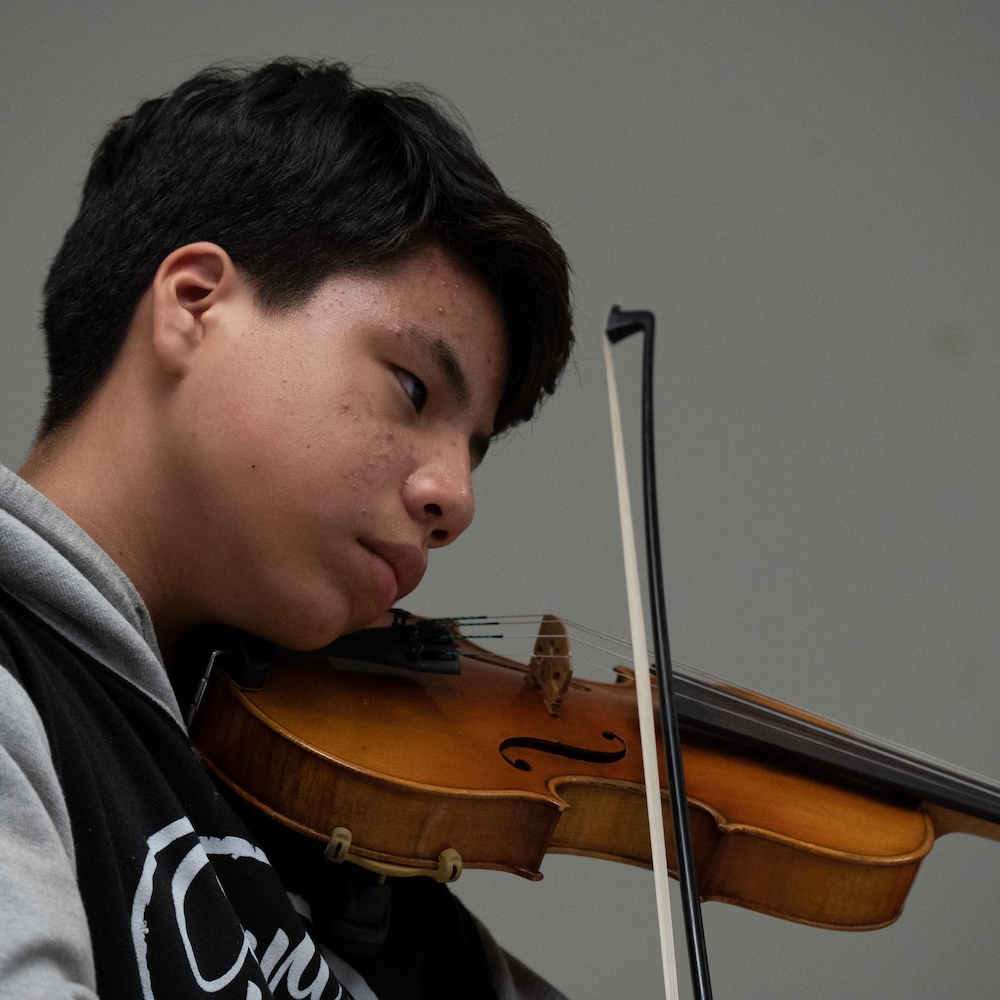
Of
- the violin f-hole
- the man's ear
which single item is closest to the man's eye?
the man's ear

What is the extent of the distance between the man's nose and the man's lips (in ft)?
0.08

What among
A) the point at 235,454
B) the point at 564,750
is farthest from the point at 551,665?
the point at 235,454

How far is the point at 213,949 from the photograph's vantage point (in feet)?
1.87

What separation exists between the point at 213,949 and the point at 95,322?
0.43 m

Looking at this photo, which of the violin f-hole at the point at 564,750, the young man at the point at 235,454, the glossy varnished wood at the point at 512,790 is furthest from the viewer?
the violin f-hole at the point at 564,750

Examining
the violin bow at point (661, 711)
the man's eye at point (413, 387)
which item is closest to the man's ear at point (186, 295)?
the man's eye at point (413, 387)

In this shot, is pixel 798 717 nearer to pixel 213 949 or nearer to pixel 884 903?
pixel 884 903

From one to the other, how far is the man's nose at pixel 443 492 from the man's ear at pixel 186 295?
0.16m

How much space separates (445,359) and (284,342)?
0.11m

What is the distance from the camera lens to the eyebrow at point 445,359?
0.73 meters

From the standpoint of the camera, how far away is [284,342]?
705mm

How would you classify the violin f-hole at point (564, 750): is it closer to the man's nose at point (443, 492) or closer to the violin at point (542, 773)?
the violin at point (542, 773)

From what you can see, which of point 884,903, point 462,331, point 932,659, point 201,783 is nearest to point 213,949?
point 201,783

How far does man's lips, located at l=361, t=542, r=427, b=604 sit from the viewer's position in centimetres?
73
